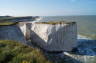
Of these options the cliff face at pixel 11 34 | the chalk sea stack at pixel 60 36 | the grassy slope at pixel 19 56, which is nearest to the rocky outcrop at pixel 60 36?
the chalk sea stack at pixel 60 36

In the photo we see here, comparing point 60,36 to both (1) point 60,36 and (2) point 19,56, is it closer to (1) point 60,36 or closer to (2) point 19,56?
(1) point 60,36

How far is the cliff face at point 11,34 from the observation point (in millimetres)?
18328

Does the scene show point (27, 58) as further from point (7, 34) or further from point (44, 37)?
point (7, 34)

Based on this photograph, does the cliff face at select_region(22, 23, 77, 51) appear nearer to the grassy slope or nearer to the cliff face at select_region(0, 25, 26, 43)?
the cliff face at select_region(0, 25, 26, 43)

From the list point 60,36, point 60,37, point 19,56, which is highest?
point 19,56

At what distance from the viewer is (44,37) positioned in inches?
688

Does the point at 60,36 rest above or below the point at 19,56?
below

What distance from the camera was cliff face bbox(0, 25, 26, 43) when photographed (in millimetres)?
18328

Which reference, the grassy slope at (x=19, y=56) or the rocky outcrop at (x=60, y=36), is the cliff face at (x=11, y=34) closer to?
the rocky outcrop at (x=60, y=36)

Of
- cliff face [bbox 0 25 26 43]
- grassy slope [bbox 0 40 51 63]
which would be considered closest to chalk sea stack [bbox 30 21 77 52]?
cliff face [bbox 0 25 26 43]

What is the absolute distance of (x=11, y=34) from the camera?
61.6 feet

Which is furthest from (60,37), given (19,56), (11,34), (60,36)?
(19,56)

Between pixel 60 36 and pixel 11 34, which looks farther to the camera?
pixel 11 34

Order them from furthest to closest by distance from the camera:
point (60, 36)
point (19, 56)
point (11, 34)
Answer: point (11, 34) → point (60, 36) → point (19, 56)
